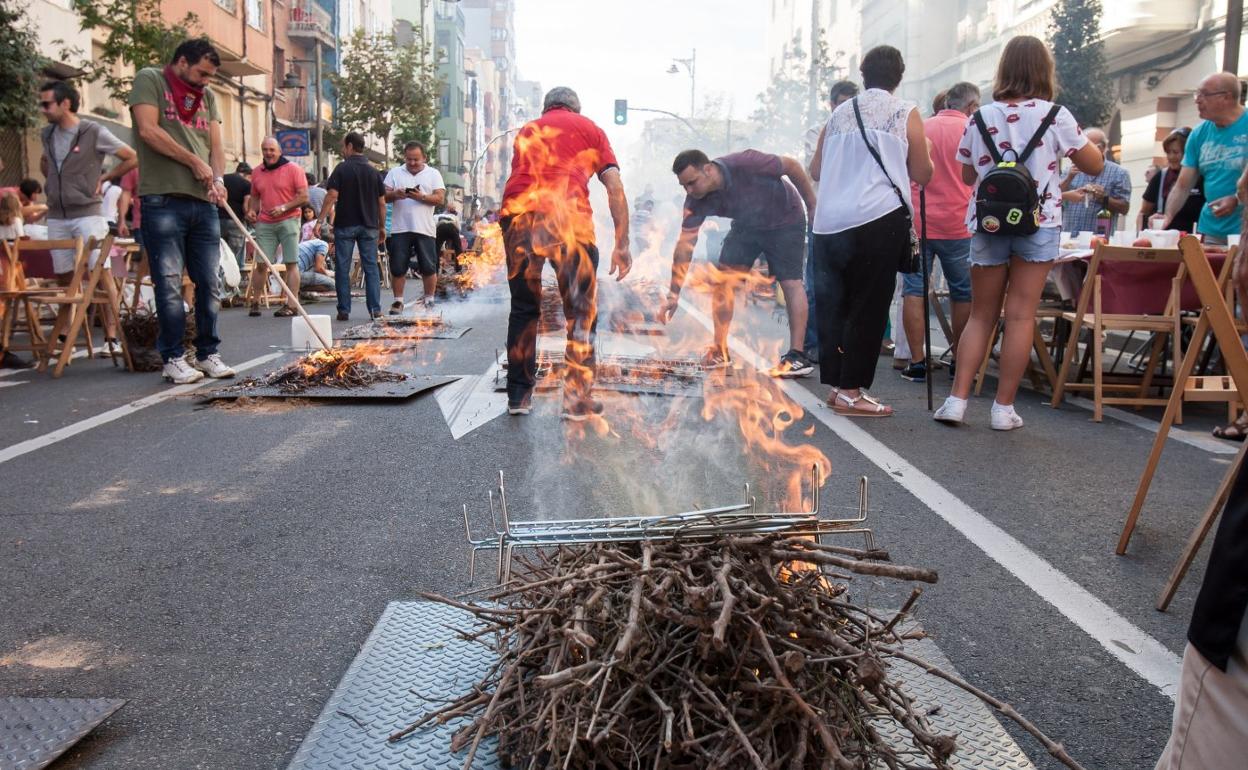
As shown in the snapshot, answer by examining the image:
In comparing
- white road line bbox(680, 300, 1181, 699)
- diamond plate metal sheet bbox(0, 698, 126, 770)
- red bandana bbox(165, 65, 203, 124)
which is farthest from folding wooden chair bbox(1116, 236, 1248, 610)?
red bandana bbox(165, 65, 203, 124)

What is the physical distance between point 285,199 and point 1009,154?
1018 centimetres

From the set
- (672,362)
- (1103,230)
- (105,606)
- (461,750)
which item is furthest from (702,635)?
(1103,230)

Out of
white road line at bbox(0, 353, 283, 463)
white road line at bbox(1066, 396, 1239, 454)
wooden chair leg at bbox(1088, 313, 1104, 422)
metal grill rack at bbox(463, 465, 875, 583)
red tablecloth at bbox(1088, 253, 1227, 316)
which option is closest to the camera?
metal grill rack at bbox(463, 465, 875, 583)

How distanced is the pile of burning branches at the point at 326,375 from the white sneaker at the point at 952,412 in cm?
378

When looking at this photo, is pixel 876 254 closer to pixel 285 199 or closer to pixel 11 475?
pixel 11 475

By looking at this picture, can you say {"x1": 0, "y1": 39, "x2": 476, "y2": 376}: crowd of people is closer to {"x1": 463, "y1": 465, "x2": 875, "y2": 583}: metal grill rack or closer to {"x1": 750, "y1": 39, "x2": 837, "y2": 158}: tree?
{"x1": 463, "y1": 465, "x2": 875, "y2": 583}: metal grill rack

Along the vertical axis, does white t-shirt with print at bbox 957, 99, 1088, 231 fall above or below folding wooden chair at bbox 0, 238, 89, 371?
above

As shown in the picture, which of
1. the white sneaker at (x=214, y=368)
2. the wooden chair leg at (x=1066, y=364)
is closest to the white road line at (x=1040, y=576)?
the wooden chair leg at (x=1066, y=364)

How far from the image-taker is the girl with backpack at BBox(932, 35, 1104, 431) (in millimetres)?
6379

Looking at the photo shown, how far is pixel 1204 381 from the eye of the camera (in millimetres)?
4160

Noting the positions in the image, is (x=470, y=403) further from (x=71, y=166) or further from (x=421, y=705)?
(x=71, y=166)

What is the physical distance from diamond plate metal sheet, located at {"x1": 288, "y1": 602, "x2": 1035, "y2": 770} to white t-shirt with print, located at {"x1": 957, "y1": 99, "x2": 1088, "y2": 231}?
4229mm

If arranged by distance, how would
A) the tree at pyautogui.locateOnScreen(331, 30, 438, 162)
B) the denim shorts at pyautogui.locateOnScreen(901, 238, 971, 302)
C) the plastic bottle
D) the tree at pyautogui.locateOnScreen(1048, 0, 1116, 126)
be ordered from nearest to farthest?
1. the denim shorts at pyautogui.locateOnScreen(901, 238, 971, 302)
2. the plastic bottle
3. the tree at pyautogui.locateOnScreen(1048, 0, 1116, 126)
4. the tree at pyautogui.locateOnScreen(331, 30, 438, 162)

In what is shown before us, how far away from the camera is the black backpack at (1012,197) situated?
6.32 m
